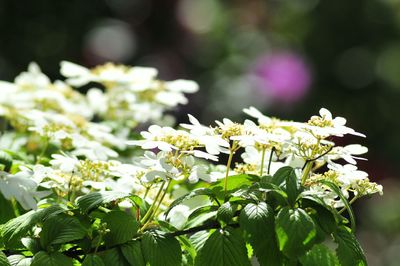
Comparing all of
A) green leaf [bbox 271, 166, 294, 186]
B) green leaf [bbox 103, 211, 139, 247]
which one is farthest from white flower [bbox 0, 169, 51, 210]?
green leaf [bbox 271, 166, 294, 186]

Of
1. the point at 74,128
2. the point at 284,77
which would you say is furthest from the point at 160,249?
the point at 284,77

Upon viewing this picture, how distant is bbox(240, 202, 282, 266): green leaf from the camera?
96 centimetres

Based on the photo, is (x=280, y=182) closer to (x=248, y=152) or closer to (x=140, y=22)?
(x=248, y=152)

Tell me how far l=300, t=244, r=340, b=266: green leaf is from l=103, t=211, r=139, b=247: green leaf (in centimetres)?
22

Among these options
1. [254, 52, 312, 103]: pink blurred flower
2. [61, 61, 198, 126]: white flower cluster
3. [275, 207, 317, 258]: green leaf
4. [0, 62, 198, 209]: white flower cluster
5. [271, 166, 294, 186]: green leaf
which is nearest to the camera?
[275, 207, 317, 258]: green leaf

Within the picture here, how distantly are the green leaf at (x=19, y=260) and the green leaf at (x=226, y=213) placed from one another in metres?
0.25

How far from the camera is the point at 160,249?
100 cm

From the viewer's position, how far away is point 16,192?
1.05 metres

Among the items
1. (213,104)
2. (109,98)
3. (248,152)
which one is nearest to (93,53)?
(213,104)

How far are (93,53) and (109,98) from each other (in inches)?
94.2

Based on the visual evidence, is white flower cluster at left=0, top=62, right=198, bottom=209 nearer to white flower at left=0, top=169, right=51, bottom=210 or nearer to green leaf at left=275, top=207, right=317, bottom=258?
white flower at left=0, top=169, right=51, bottom=210

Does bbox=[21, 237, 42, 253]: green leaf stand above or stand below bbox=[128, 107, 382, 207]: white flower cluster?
below

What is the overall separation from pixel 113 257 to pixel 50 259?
0.26 feet

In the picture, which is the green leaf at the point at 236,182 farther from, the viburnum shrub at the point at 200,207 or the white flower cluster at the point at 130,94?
the white flower cluster at the point at 130,94
